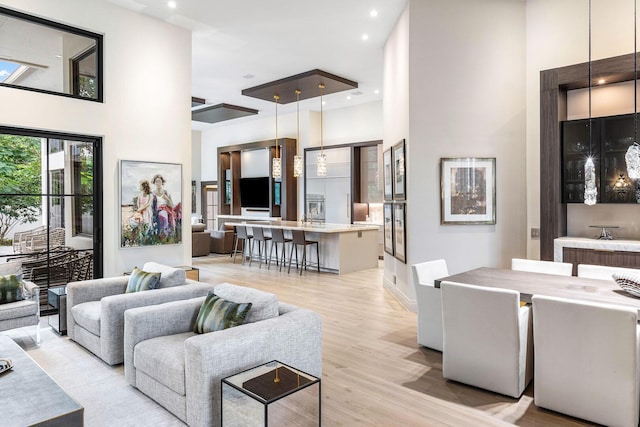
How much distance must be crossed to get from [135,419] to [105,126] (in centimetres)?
388

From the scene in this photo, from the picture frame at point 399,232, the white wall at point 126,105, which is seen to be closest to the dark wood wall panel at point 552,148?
the picture frame at point 399,232

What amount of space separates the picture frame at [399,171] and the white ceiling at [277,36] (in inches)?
73.7

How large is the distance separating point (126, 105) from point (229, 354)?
425 cm

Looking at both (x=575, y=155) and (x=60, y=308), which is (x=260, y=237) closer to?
(x=60, y=308)

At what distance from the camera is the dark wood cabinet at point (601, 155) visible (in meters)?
4.61

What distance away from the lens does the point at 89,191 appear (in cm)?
517

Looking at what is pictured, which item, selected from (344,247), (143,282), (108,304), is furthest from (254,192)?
(108,304)

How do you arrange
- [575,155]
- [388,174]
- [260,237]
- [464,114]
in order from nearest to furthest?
1. [575,155]
2. [464,114]
3. [388,174]
4. [260,237]

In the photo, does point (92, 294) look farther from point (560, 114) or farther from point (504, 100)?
point (560, 114)

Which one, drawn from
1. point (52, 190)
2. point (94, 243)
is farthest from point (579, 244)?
point (52, 190)

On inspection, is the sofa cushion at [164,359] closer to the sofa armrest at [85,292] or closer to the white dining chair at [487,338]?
the sofa armrest at [85,292]

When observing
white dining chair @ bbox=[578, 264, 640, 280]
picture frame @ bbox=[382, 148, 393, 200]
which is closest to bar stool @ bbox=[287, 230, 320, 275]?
picture frame @ bbox=[382, 148, 393, 200]

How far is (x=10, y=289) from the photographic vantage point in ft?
13.5

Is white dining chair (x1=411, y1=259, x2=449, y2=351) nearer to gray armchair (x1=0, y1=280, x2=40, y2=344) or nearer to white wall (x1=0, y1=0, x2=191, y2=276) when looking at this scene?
white wall (x1=0, y1=0, x2=191, y2=276)
